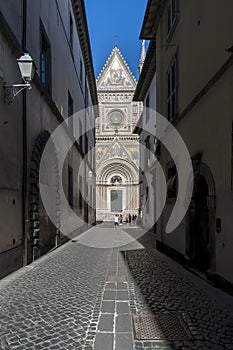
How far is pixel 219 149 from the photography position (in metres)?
5.93

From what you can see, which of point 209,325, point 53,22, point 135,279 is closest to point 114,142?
point 53,22

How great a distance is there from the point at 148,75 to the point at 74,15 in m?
5.25

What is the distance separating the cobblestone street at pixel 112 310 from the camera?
144 inches

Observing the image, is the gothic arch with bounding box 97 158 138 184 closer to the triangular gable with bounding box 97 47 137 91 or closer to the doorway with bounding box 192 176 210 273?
the triangular gable with bounding box 97 47 137 91

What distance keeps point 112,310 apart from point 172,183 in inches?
226

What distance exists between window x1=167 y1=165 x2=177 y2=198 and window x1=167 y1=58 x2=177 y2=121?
1738 millimetres

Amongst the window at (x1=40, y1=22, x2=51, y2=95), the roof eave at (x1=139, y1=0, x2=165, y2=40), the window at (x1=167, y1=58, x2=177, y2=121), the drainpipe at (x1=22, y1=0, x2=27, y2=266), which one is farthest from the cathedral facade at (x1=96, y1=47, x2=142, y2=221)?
the drainpipe at (x1=22, y1=0, x2=27, y2=266)

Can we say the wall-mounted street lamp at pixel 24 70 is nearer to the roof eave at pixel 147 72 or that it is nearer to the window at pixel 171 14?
the window at pixel 171 14

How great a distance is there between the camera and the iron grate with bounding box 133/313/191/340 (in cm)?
381

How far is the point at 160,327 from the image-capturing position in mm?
4078

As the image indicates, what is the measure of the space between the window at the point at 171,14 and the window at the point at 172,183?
4594mm

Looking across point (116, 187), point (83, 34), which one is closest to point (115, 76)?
point (116, 187)

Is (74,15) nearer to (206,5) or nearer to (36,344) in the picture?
(206,5)

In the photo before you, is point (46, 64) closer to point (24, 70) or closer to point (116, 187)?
point (24, 70)
